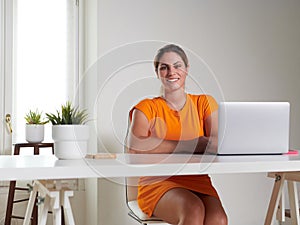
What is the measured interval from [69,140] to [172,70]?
2.05 feet

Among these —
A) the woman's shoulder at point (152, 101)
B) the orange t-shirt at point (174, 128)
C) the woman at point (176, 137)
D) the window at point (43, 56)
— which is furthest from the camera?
the window at point (43, 56)

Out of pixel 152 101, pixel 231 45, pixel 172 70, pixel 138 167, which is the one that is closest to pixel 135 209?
pixel 152 101

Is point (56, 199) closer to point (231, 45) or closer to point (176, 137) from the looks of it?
point (176, 137)

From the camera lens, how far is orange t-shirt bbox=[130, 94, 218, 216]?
212 centimetres

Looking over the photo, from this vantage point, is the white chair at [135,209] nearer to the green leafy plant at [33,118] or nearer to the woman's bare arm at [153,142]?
the woman's bare arm at [153,142]

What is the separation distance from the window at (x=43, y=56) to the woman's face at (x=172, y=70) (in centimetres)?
156

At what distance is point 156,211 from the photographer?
210 cm

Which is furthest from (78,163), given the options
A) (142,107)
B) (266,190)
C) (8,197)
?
(266,190)

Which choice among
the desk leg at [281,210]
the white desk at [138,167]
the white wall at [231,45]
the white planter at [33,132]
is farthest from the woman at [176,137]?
the white planter at [33,132]

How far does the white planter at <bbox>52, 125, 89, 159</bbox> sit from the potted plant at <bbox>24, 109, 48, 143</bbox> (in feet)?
5.16

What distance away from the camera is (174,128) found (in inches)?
89.4

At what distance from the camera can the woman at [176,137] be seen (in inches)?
77.3

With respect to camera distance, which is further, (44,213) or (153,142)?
(153,142)

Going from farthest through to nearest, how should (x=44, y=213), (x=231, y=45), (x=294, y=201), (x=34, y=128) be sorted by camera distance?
(x=231, y=45) < (x=34, y=128) < (x=294, y=201) < (x=44, y=213)
